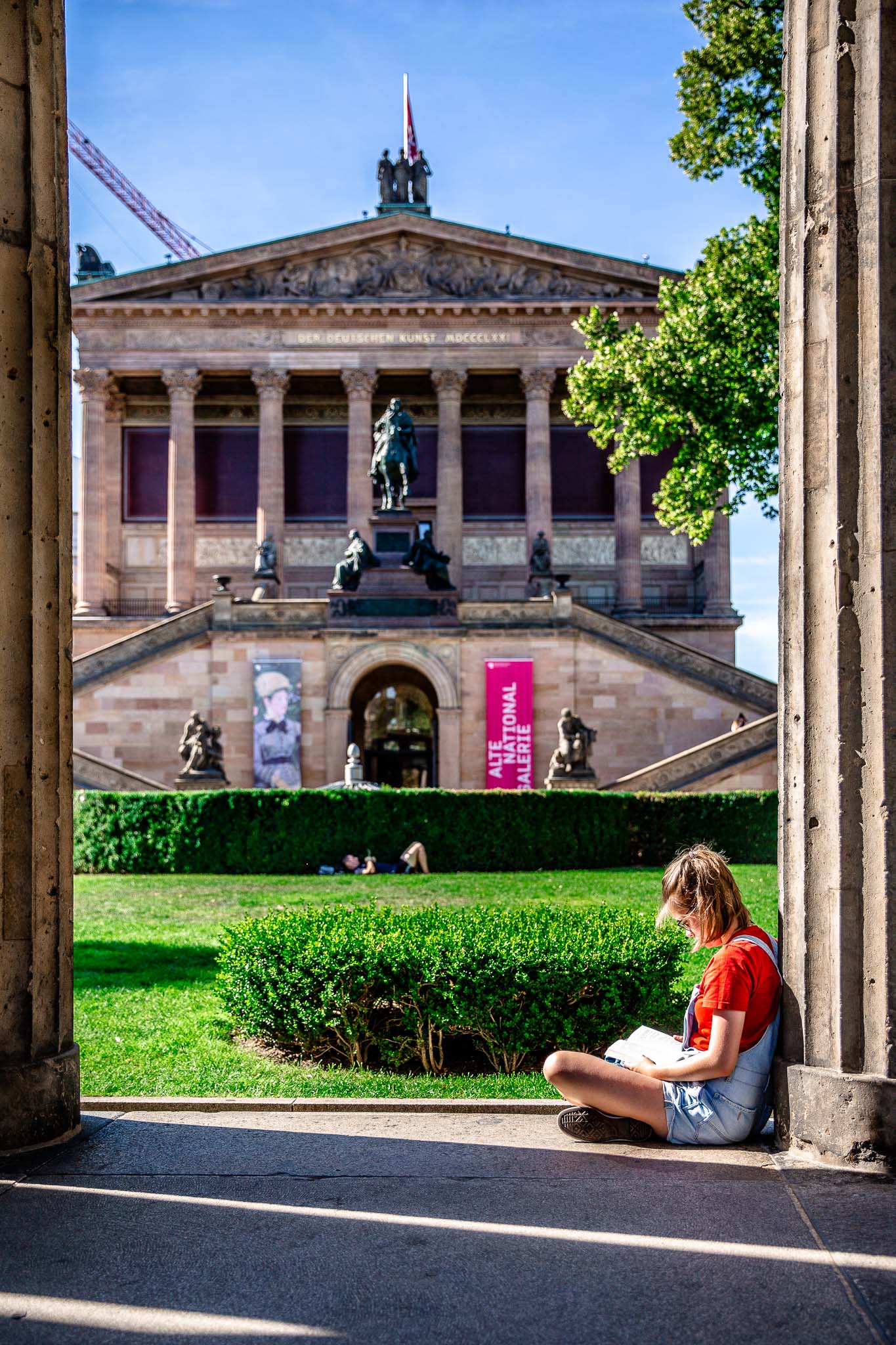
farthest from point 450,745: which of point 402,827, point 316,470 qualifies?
point 316,470

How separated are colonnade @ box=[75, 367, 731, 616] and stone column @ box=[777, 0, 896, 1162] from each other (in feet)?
146

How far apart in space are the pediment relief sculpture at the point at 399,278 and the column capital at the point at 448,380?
2783mm

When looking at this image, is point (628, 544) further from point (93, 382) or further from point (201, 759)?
point (201, 759)

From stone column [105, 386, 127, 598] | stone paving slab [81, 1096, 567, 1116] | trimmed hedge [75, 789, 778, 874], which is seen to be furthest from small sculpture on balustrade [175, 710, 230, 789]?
stone column [105, 386, 127, 598]

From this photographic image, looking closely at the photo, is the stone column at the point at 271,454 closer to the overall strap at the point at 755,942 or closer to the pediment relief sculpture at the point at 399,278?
the pediment relief sculpture at the point at 399,278

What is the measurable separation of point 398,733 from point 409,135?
30.6 m

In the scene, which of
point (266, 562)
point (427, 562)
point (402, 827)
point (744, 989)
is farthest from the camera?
point (266, 562)

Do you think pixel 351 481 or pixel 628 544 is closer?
pixel 628 544

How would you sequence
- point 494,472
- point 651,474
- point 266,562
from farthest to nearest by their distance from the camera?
point 494,472, point 651,474, point 266,562

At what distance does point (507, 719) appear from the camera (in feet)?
114

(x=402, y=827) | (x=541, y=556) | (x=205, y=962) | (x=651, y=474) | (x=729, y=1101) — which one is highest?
(x=651, y=474)

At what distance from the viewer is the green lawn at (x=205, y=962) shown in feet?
25.4

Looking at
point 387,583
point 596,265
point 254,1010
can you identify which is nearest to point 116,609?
point 387,583

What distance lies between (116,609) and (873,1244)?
50727mm
